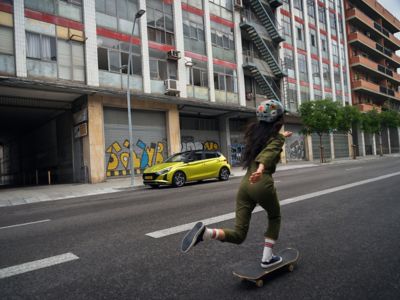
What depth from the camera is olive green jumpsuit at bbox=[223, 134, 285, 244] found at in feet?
9.68

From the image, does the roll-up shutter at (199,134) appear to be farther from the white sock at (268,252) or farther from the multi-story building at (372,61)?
the multi-story building at (372,61)

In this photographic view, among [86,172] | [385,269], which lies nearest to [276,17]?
[86,172]

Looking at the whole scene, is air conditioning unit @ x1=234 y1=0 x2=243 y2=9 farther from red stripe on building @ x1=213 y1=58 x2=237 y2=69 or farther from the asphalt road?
the asphalt road

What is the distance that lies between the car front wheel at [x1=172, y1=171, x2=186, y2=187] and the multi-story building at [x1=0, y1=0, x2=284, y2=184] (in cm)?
703

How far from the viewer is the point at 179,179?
1376cm

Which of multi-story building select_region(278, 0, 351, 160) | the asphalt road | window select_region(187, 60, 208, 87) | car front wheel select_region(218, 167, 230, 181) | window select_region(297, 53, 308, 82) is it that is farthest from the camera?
window select_region(297, 53, 308, 82)

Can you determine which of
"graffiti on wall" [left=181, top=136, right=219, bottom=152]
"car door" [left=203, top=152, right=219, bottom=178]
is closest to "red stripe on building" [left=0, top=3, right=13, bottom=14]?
"car door" [left=203, top=152, right=219, bottom=178]

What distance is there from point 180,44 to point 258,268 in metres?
22.0

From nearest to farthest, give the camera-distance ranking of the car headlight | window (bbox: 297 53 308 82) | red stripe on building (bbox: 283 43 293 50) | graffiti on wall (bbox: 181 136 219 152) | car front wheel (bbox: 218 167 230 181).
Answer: the car headlight, car front wheel (bbox: 218 167 230 181), graffiti on wall (bbox: 181 136 219 152), red stripe on building (bbox: 283 43 293 50), window (bbox: 297 53 308 82)

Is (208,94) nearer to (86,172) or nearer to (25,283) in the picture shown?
(86,172)

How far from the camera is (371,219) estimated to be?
17.2 ft

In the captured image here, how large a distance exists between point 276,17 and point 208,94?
48.2 ft

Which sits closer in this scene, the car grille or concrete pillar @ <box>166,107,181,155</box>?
the car grille

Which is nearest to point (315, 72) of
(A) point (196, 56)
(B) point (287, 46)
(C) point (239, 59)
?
(B) point (287, 46)
